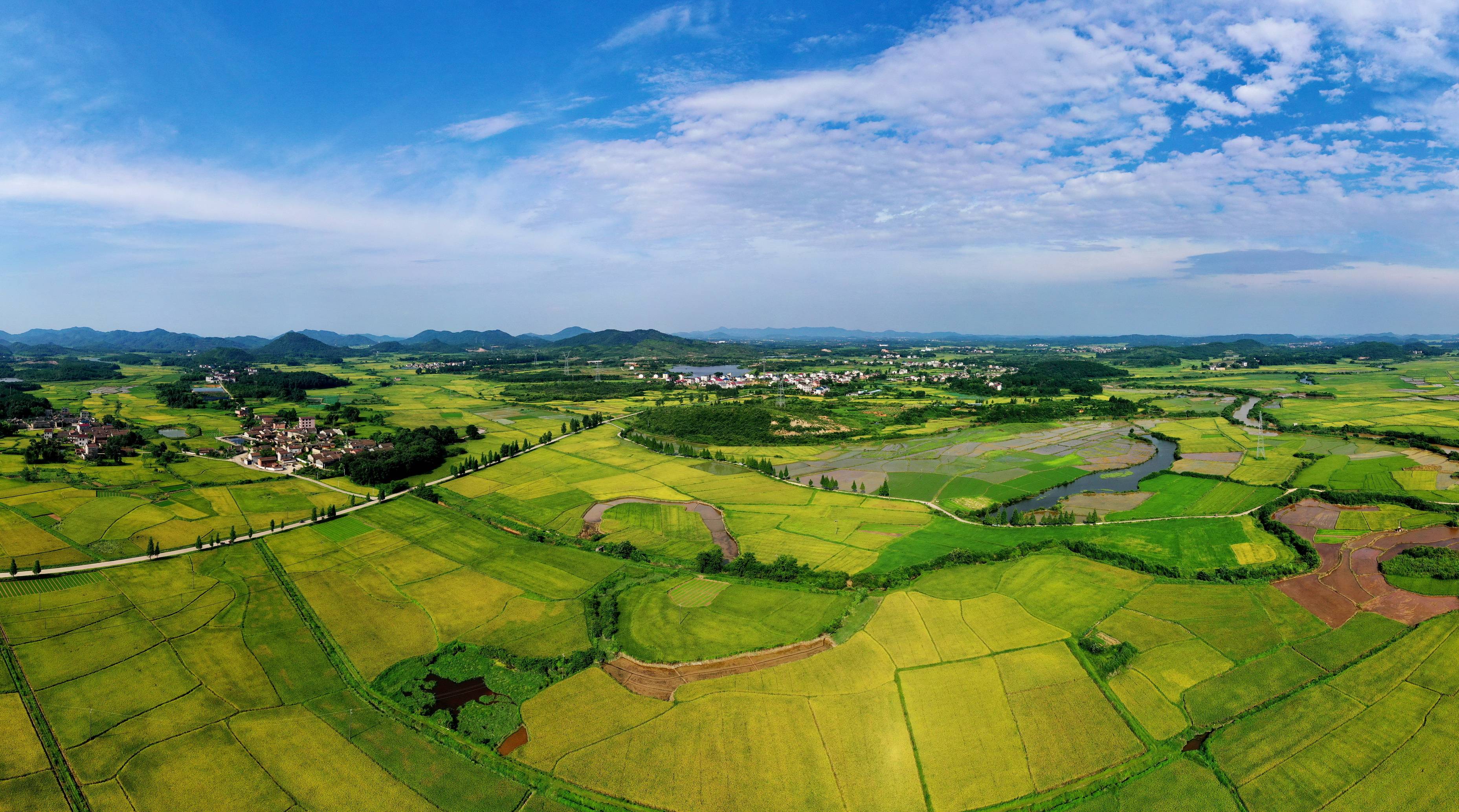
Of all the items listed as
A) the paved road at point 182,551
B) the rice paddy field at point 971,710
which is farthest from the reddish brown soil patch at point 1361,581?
the paved road at point 182,551

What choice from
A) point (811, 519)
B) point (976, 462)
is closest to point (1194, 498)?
point (976, 462)

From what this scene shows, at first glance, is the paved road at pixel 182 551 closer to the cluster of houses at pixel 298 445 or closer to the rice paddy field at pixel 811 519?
the cluster of houses at pixel 298 445

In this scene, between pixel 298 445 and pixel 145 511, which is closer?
pixel 145 511

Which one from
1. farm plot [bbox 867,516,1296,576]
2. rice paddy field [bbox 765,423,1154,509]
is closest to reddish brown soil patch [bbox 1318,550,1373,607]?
farm plot [bbox 867,516,1296,576]

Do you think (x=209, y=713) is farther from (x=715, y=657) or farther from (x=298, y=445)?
(x=298, y=445)

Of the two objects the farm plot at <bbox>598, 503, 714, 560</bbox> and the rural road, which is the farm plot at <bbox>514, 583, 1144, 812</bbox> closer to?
the farm plot at <bbox>598, 503, 714, 560</bbox>

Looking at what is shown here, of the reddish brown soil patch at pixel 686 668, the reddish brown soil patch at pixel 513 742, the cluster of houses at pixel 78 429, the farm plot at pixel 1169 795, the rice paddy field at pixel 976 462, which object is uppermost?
the cluster of houses at pixel 78 429
